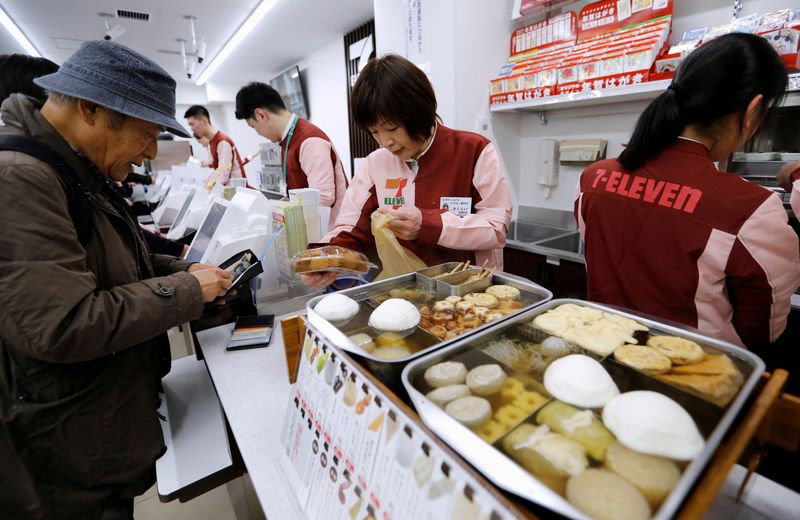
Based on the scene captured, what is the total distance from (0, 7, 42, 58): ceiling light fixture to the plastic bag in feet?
17.2

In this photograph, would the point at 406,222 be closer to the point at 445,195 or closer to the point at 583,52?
the point at 445,195

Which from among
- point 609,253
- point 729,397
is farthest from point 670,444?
point 609,253

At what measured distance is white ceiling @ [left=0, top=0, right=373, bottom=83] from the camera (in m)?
4.51

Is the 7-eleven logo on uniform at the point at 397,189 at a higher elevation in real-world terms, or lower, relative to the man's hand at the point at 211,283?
higher

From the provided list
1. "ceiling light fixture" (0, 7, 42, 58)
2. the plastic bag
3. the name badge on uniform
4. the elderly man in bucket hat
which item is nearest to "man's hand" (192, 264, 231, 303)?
the elderly man in bucket hat

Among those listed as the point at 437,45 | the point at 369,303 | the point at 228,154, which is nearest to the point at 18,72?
the point at 369,303

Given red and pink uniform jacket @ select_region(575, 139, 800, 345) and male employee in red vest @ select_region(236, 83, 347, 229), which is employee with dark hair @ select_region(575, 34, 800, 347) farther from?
male employee in red vest @ select_region(236, 83, 347, 229)

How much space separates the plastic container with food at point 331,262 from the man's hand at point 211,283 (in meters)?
0.24

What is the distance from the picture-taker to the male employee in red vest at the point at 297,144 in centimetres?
286

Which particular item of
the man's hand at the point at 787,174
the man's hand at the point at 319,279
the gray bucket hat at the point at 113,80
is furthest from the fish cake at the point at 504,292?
the man's hand at the point at 787,174

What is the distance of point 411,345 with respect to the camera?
821mm

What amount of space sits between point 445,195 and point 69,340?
1.27 metres

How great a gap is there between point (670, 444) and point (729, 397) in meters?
0.17

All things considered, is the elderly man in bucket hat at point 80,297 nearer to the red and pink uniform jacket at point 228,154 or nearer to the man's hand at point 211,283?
the man's hand at point 211,283
